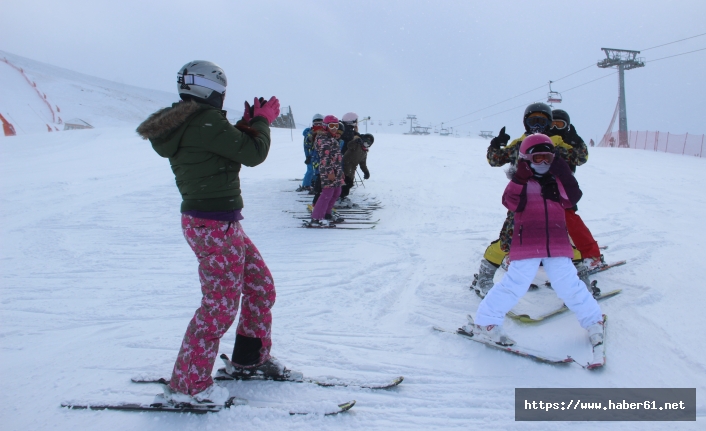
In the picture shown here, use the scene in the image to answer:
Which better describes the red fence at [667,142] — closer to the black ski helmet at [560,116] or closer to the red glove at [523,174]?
the black ski helmet at [560,116]

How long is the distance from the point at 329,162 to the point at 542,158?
4107 mm

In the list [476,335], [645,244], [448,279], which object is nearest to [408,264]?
[448,279]

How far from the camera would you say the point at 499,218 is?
701 centimetres

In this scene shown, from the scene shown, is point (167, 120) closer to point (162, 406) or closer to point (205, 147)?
point (205, 147)

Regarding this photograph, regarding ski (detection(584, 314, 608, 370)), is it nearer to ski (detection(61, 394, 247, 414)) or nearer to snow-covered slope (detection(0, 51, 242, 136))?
ski (detection(61, 394, 247, 414))

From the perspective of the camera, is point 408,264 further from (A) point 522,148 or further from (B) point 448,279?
(A) point 522,148

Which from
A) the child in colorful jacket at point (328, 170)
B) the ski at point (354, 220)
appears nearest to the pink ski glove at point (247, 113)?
the child in colorful jacket at point (328, 170)

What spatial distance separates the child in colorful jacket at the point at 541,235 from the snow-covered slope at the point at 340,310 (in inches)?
12.8

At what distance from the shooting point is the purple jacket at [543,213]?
2914 mm

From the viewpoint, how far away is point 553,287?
303cm

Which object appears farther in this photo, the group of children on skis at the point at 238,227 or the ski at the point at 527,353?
the ski at the point at 527,353

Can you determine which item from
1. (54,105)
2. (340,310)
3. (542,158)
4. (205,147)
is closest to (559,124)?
(542,158)

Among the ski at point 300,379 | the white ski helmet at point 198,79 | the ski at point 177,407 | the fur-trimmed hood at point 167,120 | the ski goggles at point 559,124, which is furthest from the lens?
the ski goggles at point 559,124

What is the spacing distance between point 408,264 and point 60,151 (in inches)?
612
